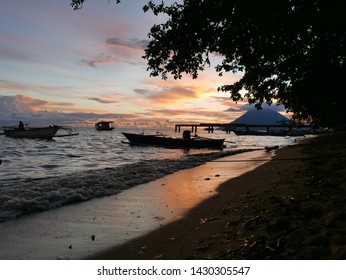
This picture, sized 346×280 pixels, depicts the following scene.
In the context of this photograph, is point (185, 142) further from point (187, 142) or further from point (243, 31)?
point (243, 31)

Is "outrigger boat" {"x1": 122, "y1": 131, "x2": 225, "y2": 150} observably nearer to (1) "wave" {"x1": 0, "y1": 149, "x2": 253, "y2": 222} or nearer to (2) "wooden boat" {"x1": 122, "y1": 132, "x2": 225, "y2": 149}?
(2) "wooden boat" {"x1": 122, "y1": 132, "x2": 225, "y2": 149}

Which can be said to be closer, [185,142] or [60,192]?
[60,192]

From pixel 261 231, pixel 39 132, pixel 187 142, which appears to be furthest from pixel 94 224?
pixel 39 132

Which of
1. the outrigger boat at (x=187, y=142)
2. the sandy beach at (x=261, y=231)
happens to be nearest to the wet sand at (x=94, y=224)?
the sandy beach at (x=261, y=231)

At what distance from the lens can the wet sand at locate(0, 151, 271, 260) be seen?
538 centimetres

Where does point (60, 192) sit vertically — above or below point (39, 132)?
below

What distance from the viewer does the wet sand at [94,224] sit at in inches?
212

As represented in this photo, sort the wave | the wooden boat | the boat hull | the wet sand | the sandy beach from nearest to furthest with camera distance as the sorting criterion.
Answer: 1. the sandy beach
2. the wet sand
3. the wave
4. the wooden boat
5. the boat hull

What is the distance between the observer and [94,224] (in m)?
6.93

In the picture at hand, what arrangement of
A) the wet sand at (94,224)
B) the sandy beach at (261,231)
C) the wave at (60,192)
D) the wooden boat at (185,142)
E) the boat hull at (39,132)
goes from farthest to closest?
the boat hull at (39,132)
the wooden boat at (185,142)
the wave at (60,192)
the wet sand at (94,224)
the sandy beach at (261,231)

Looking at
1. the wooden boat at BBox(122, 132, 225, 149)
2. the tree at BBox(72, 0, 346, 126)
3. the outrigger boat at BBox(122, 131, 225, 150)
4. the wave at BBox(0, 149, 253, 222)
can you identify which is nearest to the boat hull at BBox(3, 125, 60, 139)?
the wooden boat at BBox(122, 132, 225, 149)

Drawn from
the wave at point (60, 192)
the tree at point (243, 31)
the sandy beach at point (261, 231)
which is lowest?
the wave at point (60, 192)

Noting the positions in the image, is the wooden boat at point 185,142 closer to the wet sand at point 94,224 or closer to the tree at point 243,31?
the tree at point 243,31

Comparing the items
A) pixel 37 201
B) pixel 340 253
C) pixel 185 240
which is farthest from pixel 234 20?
pixel 37 201
